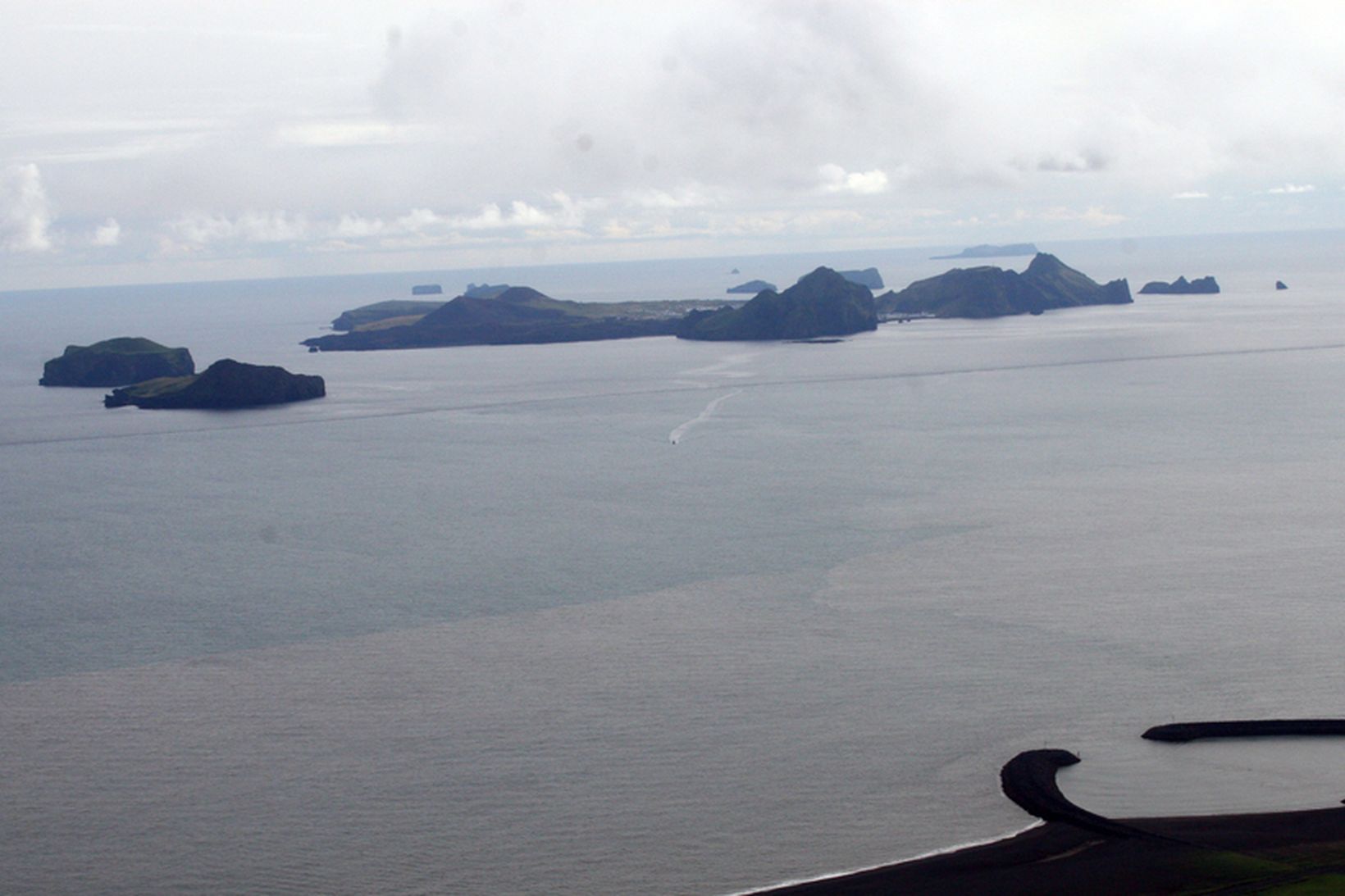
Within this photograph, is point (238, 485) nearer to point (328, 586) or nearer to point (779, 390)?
point (328, 586)

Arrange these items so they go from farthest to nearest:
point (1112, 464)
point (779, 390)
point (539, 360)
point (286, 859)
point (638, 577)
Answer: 1. point (539, 360)
2. point (779, 390)
3. point (1112, 464)
4. point (638, 577)
5. point (286, 859)

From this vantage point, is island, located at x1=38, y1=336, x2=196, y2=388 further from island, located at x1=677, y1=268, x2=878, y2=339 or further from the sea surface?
island, located at x1=677, y1=268, x2=878, y2=339

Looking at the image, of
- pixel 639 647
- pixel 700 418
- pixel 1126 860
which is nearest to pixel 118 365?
pixel 700 418

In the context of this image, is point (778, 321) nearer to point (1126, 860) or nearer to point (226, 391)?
point (226, 391)

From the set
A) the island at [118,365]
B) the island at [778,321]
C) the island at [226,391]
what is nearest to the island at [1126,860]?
the island at [226,391]

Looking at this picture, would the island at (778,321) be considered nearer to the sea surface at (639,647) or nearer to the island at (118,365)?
the island at (118,365)

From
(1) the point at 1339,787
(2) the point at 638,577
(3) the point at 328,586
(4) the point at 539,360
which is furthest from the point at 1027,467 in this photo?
(4) the point at 539,360
